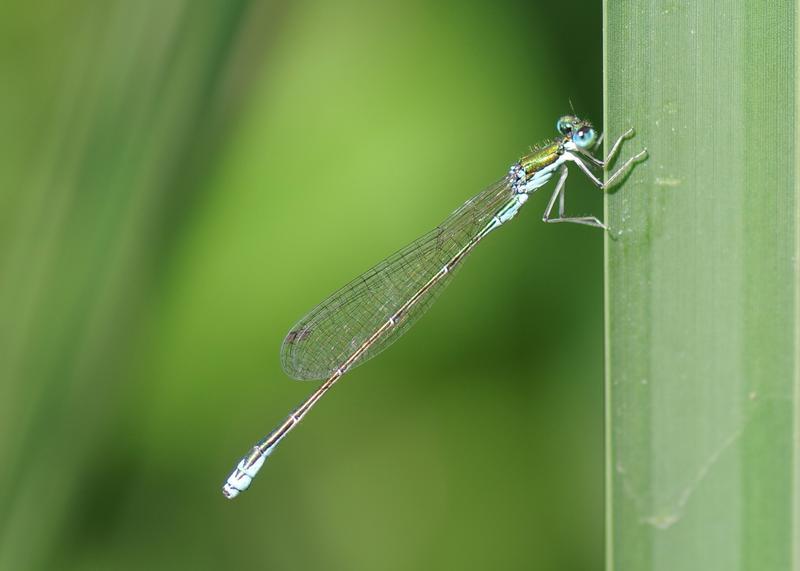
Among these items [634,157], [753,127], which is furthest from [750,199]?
[634,157]

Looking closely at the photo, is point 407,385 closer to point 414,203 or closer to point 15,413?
point 414,203

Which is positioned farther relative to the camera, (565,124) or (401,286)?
(401,286)

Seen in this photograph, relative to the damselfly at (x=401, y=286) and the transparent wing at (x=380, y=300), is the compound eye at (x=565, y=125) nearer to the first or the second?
the damselfly at (x=401, y=286)

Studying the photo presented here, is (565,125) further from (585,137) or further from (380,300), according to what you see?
(380,300)

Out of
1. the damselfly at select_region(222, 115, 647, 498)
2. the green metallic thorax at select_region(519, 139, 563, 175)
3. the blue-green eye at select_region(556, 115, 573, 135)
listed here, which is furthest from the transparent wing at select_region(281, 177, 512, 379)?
the blue-green eye at select_region(556, 115, 573, 135)

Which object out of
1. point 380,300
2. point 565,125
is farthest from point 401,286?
point 565,125
